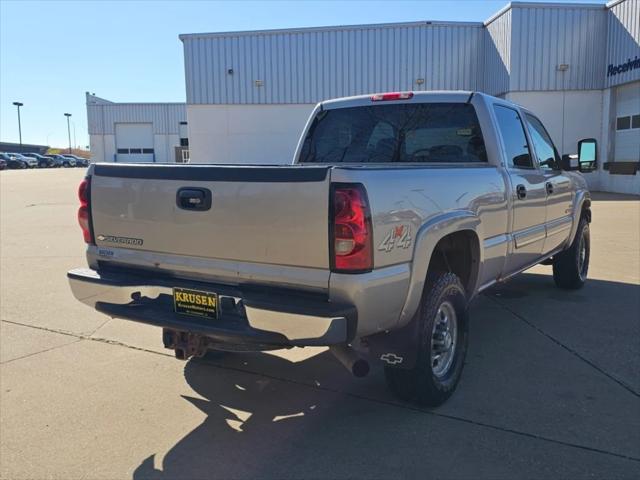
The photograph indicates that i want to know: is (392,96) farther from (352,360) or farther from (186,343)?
(186,343)

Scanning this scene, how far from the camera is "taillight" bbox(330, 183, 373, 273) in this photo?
2.84 meters

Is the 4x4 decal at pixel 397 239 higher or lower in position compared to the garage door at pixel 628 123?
lower

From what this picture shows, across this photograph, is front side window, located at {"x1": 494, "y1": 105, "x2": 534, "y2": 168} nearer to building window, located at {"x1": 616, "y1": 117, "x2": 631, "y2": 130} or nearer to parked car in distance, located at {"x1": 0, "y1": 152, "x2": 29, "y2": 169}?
building window, located at {"x1": 616, "y1": 117, "x2": 631, "y2": 130}

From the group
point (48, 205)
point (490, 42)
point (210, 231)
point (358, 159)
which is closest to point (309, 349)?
point (358, 159)

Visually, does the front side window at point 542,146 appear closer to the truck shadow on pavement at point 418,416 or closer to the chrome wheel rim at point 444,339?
the truck shadow on pavement at point 418,416

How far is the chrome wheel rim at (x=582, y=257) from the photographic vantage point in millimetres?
7027

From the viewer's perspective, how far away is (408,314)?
10.8 feet

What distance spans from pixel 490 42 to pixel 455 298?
2230 centimetres

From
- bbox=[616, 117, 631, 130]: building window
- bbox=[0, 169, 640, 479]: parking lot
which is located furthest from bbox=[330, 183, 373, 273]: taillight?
bbox=[616, 117, 631, 130]: building window

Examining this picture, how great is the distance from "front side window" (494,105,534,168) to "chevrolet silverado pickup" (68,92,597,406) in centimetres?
15

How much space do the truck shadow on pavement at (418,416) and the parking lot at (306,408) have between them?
0.04 ft

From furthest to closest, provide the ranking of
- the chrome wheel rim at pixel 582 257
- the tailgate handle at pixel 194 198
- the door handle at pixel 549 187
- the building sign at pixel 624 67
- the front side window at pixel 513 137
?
the building sign at pixel 624 67, the chrome wheel rim at pixel 582 257, the door handle at pixel 549 187, the front side window at pixel 513 137, the tailgate handle at pixel 194 198

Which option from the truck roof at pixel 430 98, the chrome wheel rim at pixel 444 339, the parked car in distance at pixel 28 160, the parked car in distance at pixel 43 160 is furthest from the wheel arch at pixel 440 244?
the parked car in distance at pixel 43 160

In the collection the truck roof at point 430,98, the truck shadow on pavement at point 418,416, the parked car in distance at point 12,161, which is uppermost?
the parked car in distance at point 12,161
